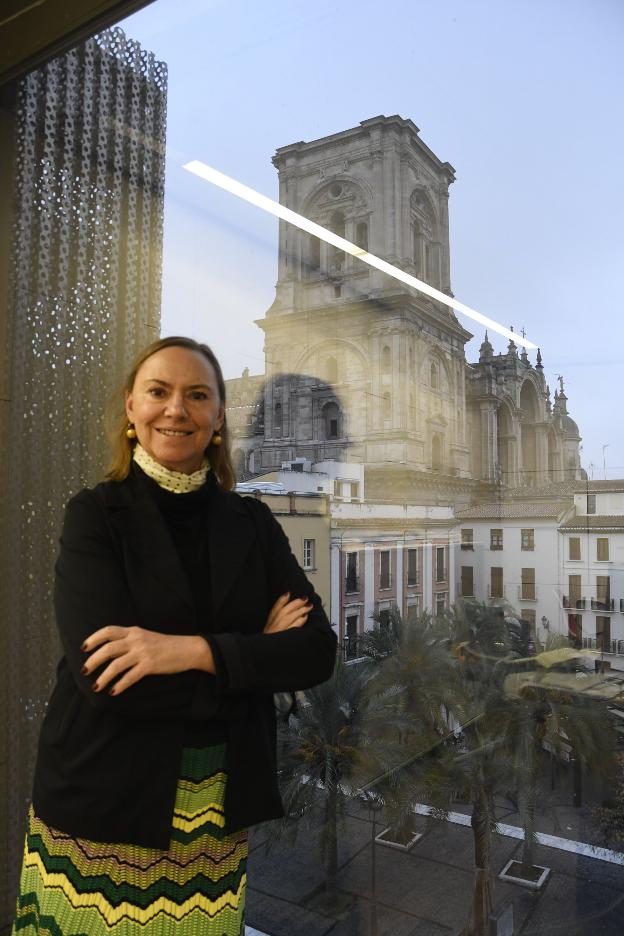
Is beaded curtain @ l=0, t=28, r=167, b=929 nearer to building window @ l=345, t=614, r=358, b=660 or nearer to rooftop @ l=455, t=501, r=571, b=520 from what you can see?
building window @ l=345, t=614, r=358, b=660

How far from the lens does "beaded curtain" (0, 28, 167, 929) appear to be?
2.23m

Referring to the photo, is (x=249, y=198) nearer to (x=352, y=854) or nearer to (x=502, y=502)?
(x=502, y=502)

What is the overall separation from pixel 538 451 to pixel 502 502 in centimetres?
18

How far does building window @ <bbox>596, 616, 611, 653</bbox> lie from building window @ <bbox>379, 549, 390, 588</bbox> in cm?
64

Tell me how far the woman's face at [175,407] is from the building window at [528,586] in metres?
1.00

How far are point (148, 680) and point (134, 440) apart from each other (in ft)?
1.69

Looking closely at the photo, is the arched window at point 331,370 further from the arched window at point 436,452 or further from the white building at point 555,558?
the white building at point 555,558

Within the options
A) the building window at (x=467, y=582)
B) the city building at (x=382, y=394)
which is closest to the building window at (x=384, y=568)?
the city building at (x=382, y=394)

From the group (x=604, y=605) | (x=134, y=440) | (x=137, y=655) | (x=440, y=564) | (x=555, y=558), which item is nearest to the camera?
(x=137, y=655)

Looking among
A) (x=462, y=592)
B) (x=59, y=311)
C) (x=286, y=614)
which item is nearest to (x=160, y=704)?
(x=286, y=614)

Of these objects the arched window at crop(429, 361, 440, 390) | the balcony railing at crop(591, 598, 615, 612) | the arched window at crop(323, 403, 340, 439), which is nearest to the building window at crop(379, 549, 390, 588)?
the arched window at crop(323, 403, 340, 439)

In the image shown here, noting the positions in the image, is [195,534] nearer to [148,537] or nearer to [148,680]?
[148,537]

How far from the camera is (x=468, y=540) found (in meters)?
2.08

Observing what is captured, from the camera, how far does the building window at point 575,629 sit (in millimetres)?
1827
